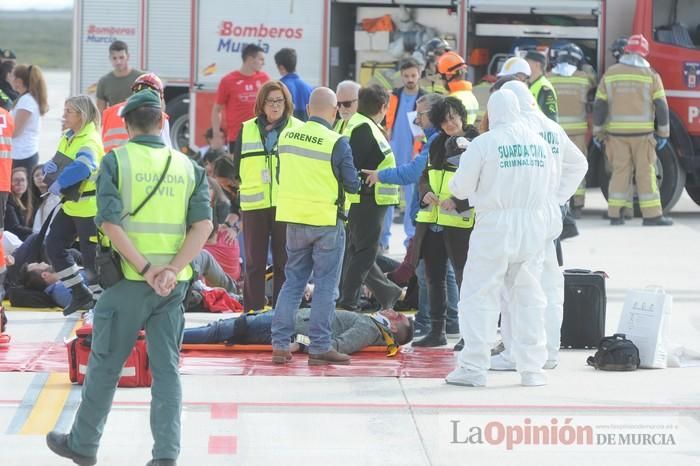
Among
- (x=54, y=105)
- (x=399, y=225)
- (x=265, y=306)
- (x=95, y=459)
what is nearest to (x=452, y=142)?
(x=265, y=306)

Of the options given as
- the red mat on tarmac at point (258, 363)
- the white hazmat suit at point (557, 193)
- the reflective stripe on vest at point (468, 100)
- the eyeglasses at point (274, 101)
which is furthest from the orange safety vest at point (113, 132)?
the white hazmat suit at point (557, 193)

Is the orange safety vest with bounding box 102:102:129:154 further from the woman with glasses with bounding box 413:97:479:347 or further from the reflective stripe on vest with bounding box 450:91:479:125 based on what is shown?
the woman with glasses with bounding box 413:97:479:347

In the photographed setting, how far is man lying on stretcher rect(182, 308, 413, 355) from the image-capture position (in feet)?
29.7

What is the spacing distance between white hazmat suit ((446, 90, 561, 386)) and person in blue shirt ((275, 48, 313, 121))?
521 cm

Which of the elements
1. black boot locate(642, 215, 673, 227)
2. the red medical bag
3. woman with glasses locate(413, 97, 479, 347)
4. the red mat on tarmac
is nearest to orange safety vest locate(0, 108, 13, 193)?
the red mat on tarmac

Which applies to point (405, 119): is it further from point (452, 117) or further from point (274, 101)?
point (452, 117)

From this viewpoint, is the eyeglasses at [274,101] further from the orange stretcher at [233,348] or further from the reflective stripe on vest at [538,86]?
the reflective stripe on vest at [538,86]

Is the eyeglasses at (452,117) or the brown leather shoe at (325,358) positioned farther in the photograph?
the eyeglasses at (452,117)

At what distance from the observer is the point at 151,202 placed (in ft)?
19.9

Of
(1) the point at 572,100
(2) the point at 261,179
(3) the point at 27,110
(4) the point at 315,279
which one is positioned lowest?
(4) the point at 315,279

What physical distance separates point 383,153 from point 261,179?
845mm

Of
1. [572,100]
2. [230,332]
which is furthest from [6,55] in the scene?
[230,332]

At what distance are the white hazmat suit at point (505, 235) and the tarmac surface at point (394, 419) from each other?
22 centimetres

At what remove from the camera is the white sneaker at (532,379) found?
8.19 meters
